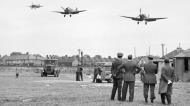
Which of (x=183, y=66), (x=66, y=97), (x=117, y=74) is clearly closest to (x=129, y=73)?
(x=117, y=74)

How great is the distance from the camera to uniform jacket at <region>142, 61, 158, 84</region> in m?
16.3

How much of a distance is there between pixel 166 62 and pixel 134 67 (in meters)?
1.09

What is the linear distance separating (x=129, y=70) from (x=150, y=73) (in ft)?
2.58

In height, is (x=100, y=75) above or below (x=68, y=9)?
below

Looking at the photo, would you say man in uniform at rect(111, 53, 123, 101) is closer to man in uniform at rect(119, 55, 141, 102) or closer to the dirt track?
man in uniform at rect(119, 55, 141, 102)

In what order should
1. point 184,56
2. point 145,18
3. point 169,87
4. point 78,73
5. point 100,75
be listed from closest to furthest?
point 169,87
point 100,75
point 78,73
point 184,56
point 145,18

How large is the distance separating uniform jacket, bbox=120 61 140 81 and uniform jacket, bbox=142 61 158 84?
1.46 ft

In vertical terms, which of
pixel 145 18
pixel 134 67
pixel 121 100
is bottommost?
pixel 121 100

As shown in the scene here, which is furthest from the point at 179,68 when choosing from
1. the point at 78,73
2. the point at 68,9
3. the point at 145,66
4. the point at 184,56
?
the point at 145,66

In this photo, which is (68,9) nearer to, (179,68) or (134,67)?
(179,68)

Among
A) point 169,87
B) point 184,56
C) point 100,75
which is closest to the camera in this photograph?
point 169,87

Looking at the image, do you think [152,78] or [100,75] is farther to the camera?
[100,75]

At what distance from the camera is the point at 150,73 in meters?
16.5

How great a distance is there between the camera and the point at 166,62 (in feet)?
52.4
